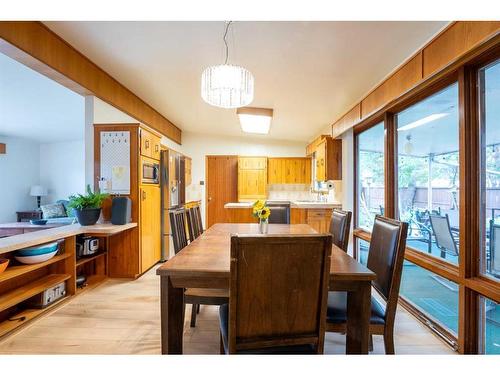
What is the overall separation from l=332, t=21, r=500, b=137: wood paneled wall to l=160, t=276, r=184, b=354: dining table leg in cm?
223

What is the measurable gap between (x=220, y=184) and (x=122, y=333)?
15.9 feet

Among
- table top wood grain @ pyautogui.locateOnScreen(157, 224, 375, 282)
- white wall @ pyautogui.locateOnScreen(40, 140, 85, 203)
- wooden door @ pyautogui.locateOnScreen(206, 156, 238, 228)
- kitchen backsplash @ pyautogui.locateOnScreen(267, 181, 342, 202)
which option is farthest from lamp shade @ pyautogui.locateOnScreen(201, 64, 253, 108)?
white wall @ pyautogui.locateOnScreen(40, 140, 85, 203)

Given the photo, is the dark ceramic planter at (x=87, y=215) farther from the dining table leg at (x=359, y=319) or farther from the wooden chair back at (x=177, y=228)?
the dining table leg at (x=359, y=319)

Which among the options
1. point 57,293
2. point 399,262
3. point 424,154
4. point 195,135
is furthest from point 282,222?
point 195,135

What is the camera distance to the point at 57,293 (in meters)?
2.65

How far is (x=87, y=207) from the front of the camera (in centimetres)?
306

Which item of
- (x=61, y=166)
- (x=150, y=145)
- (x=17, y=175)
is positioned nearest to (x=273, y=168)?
(x=150, y=145)

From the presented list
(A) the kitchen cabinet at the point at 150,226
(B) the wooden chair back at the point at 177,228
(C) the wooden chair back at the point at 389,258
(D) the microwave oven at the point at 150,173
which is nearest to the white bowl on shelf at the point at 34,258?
(A) the kitchen cabinet at the point at 150,226

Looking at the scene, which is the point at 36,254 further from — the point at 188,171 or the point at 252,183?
the point at 252,183

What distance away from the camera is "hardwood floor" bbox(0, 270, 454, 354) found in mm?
1929

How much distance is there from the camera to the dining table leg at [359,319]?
4.39 feet
